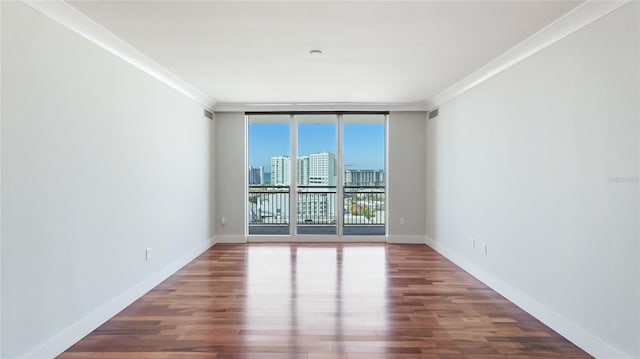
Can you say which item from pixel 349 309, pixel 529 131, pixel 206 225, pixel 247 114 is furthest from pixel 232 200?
pixel 529 131

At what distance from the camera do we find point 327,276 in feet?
14.4

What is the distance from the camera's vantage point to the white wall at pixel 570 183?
229 cm

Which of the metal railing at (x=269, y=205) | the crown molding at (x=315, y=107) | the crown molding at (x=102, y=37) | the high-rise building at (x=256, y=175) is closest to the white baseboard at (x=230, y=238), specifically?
the metal railing at (x=269, y=205)

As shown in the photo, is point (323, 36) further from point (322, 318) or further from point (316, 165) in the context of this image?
point (316, 165)

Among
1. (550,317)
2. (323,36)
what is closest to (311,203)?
(323,36)

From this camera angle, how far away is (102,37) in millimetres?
3006

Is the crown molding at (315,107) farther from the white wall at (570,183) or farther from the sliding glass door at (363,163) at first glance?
the white wall at (570,183)

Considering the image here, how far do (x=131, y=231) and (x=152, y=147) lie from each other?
951mm

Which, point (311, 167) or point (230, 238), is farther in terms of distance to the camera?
point (311, 167)

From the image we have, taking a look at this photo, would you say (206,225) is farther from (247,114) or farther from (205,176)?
(247,114)

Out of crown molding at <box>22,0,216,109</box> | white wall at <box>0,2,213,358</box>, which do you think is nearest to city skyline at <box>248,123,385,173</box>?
crown molding at <box>22,0,216,109</box>

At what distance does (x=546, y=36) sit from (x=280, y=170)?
15.2 ft

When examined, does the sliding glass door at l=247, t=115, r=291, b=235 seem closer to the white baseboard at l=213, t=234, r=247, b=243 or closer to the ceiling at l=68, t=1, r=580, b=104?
the white baseboard at l=213, t=234, r=247, b=243

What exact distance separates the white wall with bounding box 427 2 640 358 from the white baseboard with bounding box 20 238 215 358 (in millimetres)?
3566
